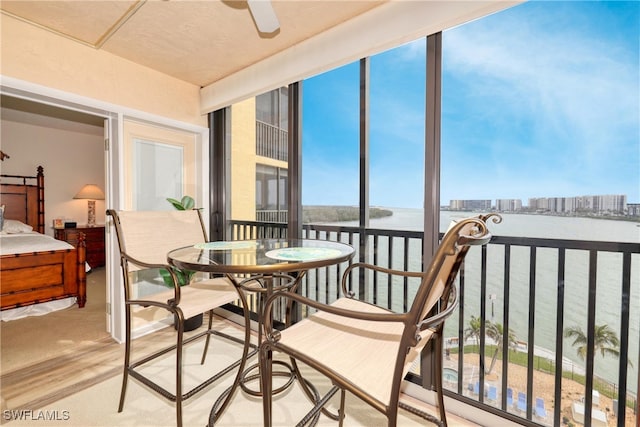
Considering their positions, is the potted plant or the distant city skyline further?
the potted plant

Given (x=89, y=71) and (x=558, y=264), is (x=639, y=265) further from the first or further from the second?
(x=89, y=71)

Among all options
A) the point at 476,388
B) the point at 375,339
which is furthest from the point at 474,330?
the point at 375,339

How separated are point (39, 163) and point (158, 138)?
140 inches

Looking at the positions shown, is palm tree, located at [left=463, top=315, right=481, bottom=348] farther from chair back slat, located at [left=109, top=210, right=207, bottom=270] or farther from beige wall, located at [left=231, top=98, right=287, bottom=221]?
beige wall, located at [left=231, top=98, right=287, bottom=221]

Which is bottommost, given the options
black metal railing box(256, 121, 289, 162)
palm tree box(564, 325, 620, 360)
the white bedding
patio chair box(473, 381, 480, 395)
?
patio chair box(473, 381, 480, 395)

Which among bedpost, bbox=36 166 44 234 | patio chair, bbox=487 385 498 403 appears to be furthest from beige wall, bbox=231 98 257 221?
bedpost, bbox=36 166 44 234

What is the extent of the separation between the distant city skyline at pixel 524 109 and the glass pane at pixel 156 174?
6.53 ft

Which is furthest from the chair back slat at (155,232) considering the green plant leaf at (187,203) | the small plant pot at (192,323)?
the small plant pot at (192,323)

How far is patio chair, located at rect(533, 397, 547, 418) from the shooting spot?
1499mm

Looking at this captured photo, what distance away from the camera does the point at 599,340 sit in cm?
137

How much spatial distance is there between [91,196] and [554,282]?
627 cm

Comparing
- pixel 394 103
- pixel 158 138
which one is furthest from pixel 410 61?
pixel 158 138

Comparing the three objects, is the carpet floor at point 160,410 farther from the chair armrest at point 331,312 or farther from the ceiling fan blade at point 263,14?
the ceiling fan blade at point 263,14

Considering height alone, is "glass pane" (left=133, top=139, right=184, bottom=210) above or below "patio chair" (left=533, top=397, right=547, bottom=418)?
above
